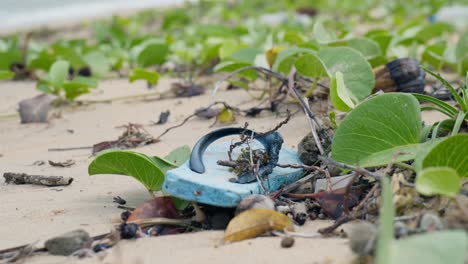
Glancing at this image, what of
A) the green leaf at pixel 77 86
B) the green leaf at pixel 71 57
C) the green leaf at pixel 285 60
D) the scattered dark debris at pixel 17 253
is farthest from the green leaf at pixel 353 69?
the green leaf at pixel 71 57

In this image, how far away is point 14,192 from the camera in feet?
5.19

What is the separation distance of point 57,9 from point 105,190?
9424 mm

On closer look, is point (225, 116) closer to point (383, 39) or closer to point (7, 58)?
point (383, 39)

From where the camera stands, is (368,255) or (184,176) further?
(184,176)

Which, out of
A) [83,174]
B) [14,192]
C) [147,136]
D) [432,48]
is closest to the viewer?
[14,192]

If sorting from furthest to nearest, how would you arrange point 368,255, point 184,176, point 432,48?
point 432,48 → point 184,176 → point 368,255

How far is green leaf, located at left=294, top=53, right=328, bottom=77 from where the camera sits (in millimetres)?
1771

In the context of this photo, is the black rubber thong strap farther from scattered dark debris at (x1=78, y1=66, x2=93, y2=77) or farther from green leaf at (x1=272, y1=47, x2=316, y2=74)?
scattered dark debris at (x1=78, y1=66, x2=93, y2=77)

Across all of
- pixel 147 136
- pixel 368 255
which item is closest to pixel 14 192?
pixel 147 136

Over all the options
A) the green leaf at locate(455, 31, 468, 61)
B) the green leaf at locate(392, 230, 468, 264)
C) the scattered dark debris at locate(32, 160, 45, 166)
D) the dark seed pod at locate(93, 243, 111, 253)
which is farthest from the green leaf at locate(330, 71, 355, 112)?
the green leaf at locate(455, 31, 468, 61)

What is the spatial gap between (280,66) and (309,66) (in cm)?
27

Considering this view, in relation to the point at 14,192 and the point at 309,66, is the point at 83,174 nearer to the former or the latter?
the point at 14,192

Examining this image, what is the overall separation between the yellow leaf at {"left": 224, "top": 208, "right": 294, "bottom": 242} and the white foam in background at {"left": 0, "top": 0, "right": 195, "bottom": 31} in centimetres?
827

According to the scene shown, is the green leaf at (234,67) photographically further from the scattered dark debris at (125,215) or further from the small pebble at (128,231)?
the small pebble at (128,231)
